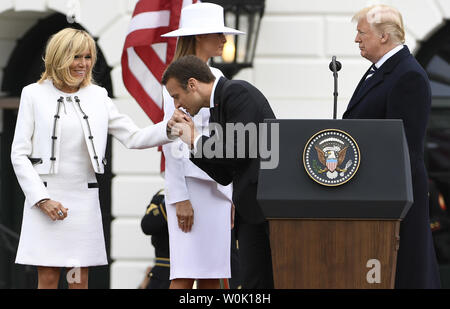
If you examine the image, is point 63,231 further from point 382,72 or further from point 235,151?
point 382,72

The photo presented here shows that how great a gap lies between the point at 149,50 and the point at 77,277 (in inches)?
92.0

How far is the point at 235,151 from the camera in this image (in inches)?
186

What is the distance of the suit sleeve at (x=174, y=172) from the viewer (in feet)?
17.8

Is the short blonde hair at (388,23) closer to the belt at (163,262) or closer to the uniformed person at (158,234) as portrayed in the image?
the uniformed person at (158,234)

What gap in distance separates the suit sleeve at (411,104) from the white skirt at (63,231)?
1587 mm

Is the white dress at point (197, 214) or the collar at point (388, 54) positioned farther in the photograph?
the white dress at point (197, 214)

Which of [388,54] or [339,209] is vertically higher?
[388,54]

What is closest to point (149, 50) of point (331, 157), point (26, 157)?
point (26, 157)

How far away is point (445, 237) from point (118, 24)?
351 cm

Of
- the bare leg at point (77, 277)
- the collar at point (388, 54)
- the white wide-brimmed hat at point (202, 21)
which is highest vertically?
the white wide-brimmed hat at point (202, 21)

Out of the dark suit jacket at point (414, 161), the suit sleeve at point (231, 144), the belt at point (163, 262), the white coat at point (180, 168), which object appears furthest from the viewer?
the belt at point (163, 262)

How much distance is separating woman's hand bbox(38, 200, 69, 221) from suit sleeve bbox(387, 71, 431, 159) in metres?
1.68

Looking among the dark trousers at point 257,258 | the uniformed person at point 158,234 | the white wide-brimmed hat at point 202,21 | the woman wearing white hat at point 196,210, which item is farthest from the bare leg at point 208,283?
the white wide-brimmed hat at point 202,21
